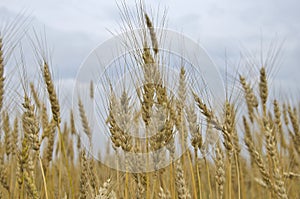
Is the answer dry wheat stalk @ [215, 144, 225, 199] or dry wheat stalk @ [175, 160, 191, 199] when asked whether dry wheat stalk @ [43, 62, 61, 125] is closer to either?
dry wheat stalk @ [175, 160, 191, 199]

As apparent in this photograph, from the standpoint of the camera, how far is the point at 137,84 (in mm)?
1918

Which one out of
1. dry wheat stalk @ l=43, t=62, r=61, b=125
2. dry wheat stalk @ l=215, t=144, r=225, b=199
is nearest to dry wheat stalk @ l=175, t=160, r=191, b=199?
dry wheat stalk @ l=215, t=144, r=225, b=199

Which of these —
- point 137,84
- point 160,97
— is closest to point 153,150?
point 160,97

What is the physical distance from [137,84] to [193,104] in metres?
0.42

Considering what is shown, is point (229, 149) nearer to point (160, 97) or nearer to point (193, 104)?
point (193, 104)

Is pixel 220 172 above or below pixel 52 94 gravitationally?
below

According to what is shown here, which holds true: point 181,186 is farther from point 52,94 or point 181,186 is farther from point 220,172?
point 52,94

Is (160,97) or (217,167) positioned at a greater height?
(160,97)

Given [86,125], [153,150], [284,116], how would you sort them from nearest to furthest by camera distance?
[153,150], [86,125], [284,116]

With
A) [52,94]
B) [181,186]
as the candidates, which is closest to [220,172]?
[181,186]

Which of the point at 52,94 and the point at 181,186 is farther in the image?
the point at 52,94

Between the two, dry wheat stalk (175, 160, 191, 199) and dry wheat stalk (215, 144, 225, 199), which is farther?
dry wheat stalk (215, 144, 225, 199)

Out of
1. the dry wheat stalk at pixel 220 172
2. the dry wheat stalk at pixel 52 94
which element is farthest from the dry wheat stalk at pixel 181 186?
the dry wheat stalk at pixel 52 94

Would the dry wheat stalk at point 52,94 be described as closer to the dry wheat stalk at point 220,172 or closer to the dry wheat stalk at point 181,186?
the dry wheat stalk at point 181,186
